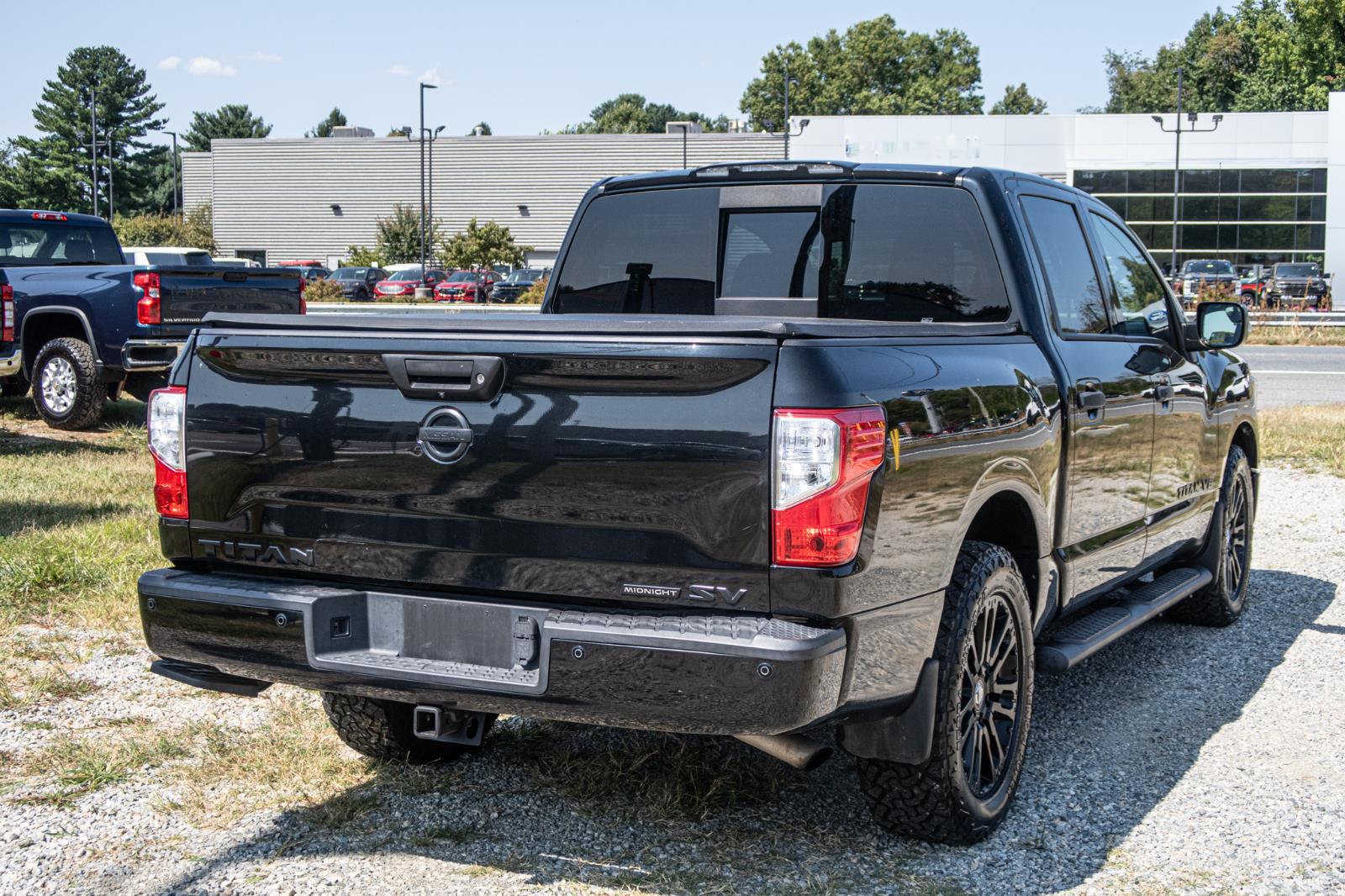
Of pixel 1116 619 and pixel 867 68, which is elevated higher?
pixel 867 68

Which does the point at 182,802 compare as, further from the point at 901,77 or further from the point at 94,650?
the point at 901,77

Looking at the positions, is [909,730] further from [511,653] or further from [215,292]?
[215,292]

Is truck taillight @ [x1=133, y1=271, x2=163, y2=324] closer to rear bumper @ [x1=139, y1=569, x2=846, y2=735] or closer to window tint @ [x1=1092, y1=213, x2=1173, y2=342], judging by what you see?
window tint @ [x1=1092, y1=213, x2=1173, y2=342]

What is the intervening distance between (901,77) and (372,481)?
109534 millimetres

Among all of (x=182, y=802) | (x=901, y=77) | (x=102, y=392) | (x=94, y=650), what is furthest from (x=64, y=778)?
(x=901, y=77)

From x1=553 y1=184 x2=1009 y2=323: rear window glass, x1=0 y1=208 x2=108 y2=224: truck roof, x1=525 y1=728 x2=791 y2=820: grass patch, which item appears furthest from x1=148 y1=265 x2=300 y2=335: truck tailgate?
x1=525 y1=728 x2=791 y2=820: grass patch

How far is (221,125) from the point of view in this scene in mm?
138125

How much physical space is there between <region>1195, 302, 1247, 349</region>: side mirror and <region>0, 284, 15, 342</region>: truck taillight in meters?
10.6

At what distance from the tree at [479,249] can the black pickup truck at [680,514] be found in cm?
5728

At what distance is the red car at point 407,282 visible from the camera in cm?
5109

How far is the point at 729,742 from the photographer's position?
184 inches

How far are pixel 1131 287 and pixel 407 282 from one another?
4829cm

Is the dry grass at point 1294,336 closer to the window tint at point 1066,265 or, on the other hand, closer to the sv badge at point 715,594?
the window tint at point 1066,265

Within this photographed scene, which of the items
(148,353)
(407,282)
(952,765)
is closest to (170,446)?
(952,765)
